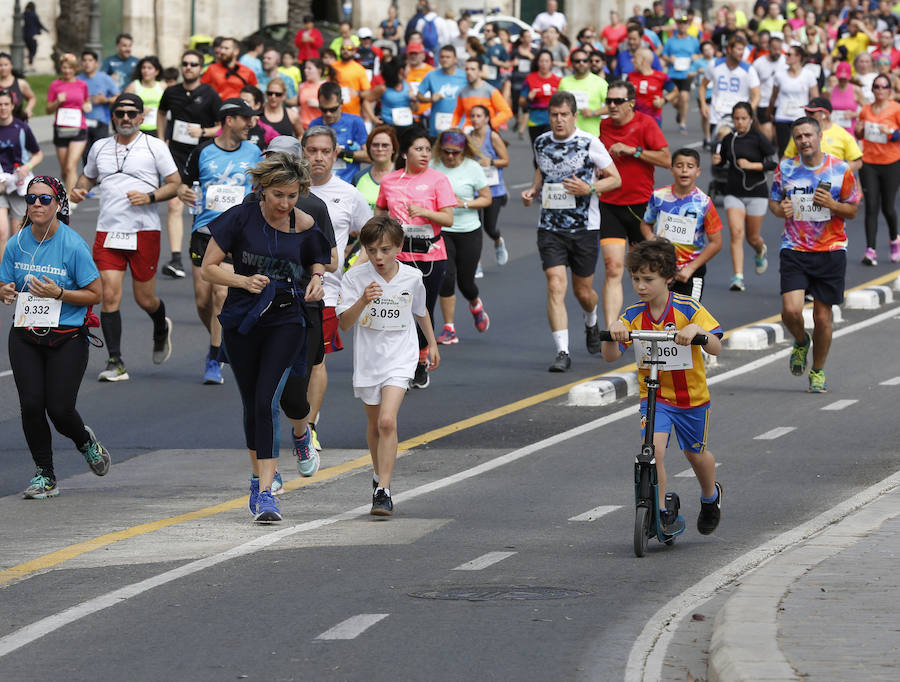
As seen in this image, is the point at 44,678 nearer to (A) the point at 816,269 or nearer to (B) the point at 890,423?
(B) the point at 890,423

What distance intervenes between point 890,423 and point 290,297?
15.6 ft

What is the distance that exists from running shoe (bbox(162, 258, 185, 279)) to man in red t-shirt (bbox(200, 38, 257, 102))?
12.5 feet

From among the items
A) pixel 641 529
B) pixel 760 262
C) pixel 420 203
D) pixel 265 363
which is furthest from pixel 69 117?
pixel 641 529

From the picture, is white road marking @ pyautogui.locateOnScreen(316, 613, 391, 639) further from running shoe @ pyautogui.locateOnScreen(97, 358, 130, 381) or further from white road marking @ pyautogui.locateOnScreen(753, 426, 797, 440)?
running shoe @ pyautogui.locateOnScreen(97, 358, 130, 381)

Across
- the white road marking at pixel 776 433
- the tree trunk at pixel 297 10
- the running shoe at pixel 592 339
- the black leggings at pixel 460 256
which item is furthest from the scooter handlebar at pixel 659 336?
the tree trunk at pixel 297 10

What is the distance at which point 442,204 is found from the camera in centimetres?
1359

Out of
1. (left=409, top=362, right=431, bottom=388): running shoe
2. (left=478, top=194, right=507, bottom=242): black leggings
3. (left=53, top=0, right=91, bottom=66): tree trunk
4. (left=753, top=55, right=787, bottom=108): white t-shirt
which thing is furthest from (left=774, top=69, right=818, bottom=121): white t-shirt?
(left=53, top=0, right=91, bottom=66): tree trunk

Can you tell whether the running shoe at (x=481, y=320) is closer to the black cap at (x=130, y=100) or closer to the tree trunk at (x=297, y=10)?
the black cap at (x=130, y=100)

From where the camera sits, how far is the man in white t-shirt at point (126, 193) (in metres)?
14.2

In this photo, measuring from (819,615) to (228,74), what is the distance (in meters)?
17.2

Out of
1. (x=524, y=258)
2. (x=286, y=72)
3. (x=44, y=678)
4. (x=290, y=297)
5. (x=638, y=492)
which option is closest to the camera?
(x=44, y=678)

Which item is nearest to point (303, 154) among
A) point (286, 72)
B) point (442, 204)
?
point (442, 204)

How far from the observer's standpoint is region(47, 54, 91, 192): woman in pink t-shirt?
23750 mm

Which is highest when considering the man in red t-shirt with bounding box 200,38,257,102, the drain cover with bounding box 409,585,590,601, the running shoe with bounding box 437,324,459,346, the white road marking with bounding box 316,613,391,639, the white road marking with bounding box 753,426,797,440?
the man in red t-shirt with bounding box 200,38,257,102
